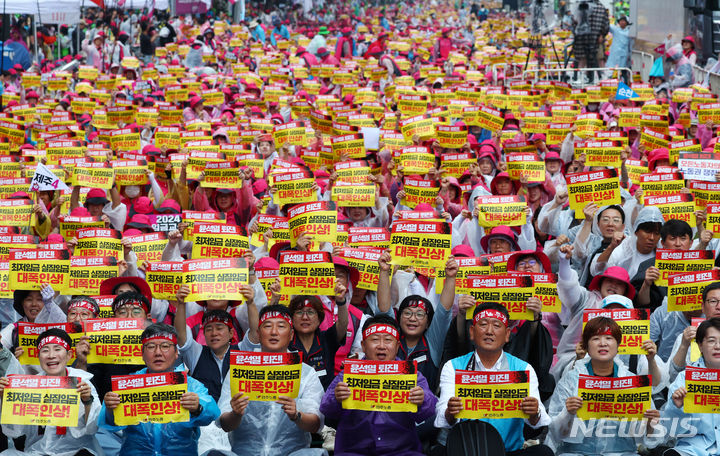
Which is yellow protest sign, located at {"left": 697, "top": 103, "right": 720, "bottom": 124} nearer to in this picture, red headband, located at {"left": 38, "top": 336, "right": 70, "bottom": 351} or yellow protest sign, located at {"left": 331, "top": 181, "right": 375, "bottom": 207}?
yellow protest sign, located at {"left": 331, "top": 181, "right": 375, "bottom": 207}

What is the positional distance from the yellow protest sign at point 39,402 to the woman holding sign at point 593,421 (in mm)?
2740

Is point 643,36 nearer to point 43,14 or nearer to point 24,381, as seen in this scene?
point 43,14

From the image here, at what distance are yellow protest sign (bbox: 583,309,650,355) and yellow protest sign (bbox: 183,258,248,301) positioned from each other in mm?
2259

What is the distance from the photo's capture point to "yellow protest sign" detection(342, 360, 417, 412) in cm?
579

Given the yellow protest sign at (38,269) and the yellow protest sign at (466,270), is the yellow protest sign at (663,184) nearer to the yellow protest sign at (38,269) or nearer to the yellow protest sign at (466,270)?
the yellow protest sign at (466,270)

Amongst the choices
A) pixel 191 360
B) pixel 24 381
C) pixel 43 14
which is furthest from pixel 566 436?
pixel 43 14

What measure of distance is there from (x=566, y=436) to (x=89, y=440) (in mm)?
2804

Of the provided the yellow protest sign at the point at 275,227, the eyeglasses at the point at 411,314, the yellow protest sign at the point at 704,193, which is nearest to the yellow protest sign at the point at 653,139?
the yellow protest sign at the point at 704,193

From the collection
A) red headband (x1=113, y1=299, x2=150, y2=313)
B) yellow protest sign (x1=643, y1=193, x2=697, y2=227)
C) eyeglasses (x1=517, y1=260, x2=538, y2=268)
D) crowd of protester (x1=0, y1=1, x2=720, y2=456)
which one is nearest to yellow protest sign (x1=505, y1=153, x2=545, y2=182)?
crowd of protester (x1=0, y1=1, x2=720, y2=456)

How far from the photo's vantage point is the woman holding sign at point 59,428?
19.9ft

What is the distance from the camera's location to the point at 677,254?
7363 mm

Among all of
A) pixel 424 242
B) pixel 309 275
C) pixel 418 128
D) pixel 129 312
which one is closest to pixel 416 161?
pixel 418 128

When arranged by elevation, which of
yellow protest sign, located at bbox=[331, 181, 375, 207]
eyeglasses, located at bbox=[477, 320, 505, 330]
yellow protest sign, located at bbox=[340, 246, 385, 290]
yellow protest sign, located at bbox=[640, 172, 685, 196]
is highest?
yellow protest sign, located at bbox=[640, 172, 685, 196]

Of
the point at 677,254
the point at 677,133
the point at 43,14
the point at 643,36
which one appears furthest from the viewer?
the point at 643,36
